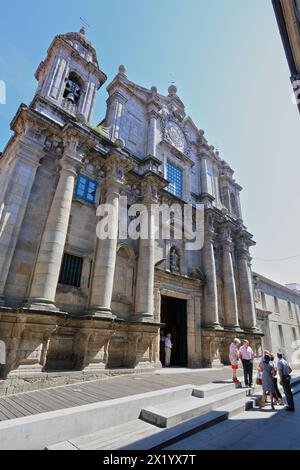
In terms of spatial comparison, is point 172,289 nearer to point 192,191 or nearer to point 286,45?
point 192,191

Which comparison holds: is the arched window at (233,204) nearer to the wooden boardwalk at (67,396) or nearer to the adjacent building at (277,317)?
the adjacent building at (277,317)

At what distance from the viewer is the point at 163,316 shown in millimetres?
16859

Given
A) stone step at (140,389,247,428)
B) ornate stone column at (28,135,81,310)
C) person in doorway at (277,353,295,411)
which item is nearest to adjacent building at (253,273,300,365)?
person in doorway at (277,353,295,411)

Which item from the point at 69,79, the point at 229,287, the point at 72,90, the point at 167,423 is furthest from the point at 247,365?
the point at 69,79

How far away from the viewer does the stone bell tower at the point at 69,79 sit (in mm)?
11945

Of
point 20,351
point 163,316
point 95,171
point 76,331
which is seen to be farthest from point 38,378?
point 163,316

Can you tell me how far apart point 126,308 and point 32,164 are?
7.55 metres

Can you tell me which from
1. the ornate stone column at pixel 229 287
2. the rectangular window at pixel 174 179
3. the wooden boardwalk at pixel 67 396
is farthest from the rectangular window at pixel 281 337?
the wooden boardwalk at pixel 67 396

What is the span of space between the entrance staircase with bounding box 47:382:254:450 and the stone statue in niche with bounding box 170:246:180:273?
8180mm

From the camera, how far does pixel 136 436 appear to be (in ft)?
A: 14.5

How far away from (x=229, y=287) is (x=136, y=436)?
14.7 meters

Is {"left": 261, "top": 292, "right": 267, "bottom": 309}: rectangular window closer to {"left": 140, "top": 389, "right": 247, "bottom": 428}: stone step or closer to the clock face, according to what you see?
the clock face

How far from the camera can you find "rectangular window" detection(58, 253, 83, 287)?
33.0ft

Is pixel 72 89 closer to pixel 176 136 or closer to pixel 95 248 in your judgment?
pixel 176 136
